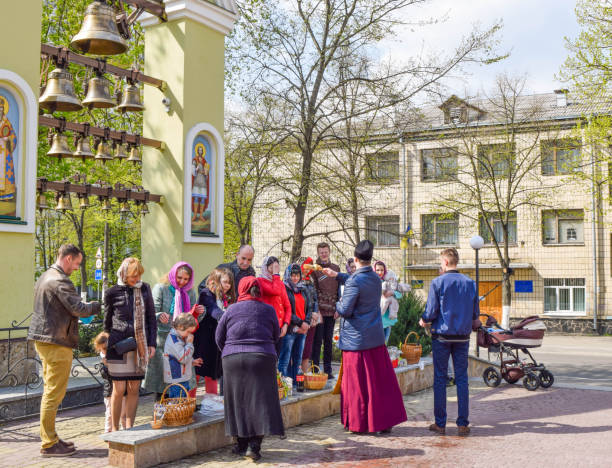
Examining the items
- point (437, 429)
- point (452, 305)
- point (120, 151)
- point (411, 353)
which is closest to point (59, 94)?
point (120, 151)

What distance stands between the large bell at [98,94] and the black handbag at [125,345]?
4.27 metres

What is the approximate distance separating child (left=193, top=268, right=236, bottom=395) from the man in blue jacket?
234cm

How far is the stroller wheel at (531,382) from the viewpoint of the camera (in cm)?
1061

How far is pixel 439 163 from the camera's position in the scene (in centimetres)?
3128

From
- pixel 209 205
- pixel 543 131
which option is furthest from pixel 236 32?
pixel 543 131

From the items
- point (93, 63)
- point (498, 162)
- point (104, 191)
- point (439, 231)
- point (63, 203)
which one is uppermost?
point (498, 162)

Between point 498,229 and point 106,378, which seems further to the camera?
point 498,229

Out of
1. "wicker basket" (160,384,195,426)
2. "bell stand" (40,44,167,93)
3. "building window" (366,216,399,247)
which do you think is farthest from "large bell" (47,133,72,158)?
"building window" (366,216,399,247)

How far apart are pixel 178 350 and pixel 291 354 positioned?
2.21 m

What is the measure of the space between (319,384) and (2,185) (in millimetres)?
4843

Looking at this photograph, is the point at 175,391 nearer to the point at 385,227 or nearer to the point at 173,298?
the point at 173,298

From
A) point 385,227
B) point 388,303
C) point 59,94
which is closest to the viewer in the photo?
point 59,94

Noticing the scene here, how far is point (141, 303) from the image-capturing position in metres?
6.40

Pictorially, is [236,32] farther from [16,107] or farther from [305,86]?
[16,107]
